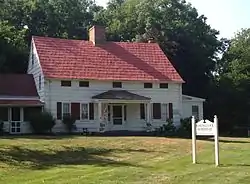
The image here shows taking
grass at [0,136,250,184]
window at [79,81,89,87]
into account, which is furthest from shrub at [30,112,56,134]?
grass at [0,136,250,184]

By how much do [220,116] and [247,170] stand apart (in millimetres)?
33796

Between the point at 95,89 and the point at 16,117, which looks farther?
the point at 95,89

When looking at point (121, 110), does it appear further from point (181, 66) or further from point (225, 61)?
point (225, 61)

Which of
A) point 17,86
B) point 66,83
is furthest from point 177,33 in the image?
point 17,86

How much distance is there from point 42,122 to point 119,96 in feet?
20.0

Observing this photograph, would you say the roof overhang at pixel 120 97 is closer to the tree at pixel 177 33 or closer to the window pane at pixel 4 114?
the window pane at pixel 4 114

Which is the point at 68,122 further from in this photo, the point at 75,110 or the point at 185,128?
the point at 185,128

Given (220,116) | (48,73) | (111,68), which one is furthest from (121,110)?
(220,116)

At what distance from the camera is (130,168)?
57.8 feet

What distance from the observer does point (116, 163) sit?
778 inches

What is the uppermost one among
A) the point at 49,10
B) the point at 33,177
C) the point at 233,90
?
the point at 49,10

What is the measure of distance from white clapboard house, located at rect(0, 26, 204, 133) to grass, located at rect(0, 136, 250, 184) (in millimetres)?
10487

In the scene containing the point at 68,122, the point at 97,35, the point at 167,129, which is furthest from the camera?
the point at 97,35

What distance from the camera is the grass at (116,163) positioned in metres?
15.3
